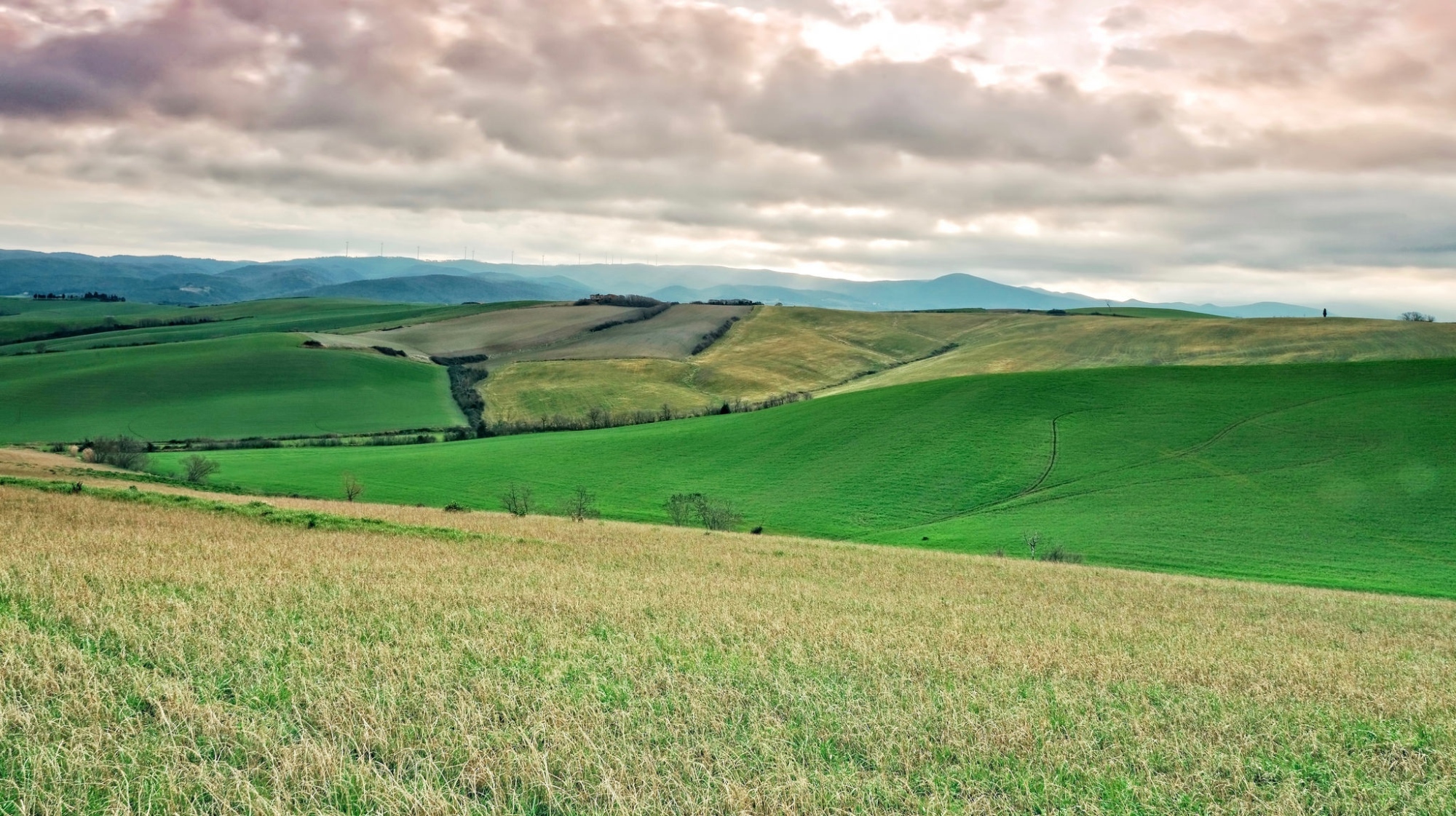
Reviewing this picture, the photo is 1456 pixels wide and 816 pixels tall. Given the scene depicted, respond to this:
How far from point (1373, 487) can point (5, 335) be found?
229 meters

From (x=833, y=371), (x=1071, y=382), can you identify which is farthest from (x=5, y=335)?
(x=1071, y=382)

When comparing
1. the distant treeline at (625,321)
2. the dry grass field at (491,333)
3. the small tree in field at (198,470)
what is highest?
the distant treeline at (625,321)

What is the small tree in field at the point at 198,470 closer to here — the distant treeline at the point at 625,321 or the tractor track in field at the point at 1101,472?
the tractor track in field at the point at 1101,472

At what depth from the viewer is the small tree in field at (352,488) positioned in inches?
2269

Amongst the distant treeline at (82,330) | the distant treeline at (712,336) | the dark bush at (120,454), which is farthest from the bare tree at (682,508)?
the distant treeline at (82,330)

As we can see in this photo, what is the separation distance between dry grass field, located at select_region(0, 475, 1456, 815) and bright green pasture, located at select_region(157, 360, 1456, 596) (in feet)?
105

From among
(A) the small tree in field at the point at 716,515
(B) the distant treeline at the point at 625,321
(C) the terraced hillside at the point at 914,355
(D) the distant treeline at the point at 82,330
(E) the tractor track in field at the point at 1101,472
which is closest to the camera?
(A) the small tree in field at the point at 716,515

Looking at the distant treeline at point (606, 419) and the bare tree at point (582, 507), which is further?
the distant treeline at point (606, 419)

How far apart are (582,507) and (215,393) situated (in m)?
85.9

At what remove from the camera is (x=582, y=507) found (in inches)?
1996

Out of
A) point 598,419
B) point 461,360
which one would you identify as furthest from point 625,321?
point 598,419

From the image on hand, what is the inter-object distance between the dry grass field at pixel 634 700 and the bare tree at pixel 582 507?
28072mm

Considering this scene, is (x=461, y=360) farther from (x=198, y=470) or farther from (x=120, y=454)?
(x=198, y=470)

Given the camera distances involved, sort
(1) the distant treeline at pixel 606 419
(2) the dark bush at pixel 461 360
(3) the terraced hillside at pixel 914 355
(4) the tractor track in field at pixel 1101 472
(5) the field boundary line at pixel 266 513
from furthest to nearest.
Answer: (2) the dark bush at pixel 461 360
(3) the terraced hillside at pixel 914 355
(1) the distant treeline at pixel 606 419
(4) the tractor track in field at pixel 1101 472
(5) the field boundary line at pixel 266 513
